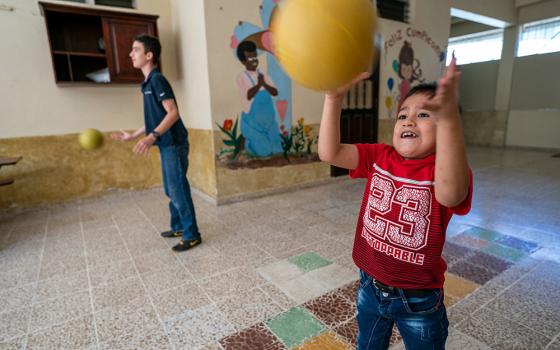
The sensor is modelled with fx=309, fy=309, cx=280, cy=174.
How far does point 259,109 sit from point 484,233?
103 inches

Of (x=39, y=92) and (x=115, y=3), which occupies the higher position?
(x=115, y=3)

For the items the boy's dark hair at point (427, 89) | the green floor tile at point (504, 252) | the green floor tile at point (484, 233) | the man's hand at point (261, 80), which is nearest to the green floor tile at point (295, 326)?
the boy's dark hair at point (427, 89)

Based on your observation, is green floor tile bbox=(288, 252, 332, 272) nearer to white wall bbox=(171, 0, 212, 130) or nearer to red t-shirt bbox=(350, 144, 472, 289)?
red t-shirt bbox=(350, 144, 472, 289)

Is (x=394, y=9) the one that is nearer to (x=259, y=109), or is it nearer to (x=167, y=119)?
(x=259, y=109)

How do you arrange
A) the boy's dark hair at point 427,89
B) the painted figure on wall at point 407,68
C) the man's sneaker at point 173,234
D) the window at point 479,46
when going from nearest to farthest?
the boy's dark hair at point 427,89
the man's sneaker at point 173,234
the painted figure on wall at point 407,68
the window at point 479,46

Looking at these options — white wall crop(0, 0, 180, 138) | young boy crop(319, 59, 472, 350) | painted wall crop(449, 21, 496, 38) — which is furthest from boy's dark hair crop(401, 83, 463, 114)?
painted wall crop(449, 21, 496, 38)

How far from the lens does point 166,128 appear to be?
2.18 m

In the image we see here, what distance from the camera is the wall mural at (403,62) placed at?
481cm

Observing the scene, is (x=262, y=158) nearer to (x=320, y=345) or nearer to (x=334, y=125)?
(x=320, y=345)

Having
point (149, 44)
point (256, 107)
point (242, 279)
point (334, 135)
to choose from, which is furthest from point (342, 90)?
point (256, 107)

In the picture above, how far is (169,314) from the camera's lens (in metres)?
1.65

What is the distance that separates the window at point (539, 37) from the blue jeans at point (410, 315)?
8.45 m

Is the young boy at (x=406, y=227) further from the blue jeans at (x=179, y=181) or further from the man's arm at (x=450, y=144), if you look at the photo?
the blue jeans at (x=179, y=181)

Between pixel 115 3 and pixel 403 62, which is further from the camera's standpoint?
pixel 403 62
